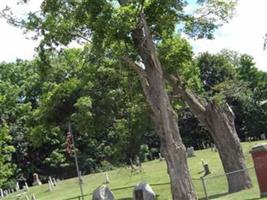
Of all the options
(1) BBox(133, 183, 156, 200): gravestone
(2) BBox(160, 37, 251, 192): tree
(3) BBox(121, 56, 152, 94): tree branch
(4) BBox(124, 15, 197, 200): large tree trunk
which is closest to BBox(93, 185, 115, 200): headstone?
(1) BBox(133, 183, 156, 200): gravestone

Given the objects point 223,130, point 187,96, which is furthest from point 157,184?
point 223,130

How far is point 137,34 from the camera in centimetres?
2228

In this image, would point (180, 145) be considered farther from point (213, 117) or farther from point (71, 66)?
point (71, 66)

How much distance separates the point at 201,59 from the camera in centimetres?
8744

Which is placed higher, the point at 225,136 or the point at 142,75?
the point at 142,75

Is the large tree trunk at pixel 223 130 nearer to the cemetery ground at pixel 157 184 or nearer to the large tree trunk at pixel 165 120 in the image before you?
the cemetery ground at pixel 157 184

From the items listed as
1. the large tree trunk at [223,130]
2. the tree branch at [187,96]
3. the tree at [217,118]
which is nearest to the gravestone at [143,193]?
the tree at [217,118]

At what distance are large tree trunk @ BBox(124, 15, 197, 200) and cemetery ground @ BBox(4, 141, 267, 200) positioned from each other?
221 cm

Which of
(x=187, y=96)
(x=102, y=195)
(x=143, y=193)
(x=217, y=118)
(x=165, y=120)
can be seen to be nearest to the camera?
(x=165, y=120)

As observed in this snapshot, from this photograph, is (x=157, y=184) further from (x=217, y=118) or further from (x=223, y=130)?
(x=217, y=118)

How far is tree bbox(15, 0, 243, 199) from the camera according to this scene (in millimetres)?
21109

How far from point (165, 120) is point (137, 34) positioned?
3650mm

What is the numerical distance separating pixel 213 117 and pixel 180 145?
17.0 feet

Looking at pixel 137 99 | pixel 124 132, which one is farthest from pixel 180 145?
pixel 124 132
